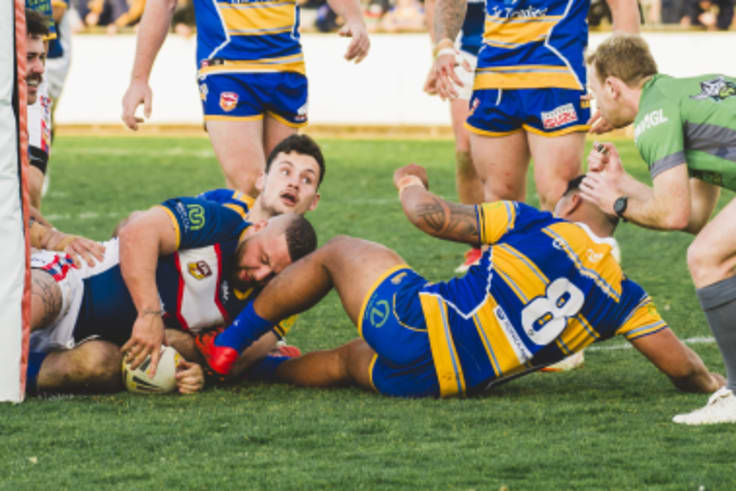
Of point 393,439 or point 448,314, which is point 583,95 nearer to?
point 448,314

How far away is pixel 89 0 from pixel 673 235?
1467 centimetres

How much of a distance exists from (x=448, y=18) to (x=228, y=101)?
4.20 ft

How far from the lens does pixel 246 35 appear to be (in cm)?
630

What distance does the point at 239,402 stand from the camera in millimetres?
4535

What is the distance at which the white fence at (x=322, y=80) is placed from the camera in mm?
18031

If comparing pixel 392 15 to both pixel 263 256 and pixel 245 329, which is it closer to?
pixel 263 256

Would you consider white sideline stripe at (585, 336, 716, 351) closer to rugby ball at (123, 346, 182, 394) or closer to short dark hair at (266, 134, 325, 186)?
Answer: short dark hair at (266, 134, 325, 186)

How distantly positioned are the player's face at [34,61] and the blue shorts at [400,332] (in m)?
1.72

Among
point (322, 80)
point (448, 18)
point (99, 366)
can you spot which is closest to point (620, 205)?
point (99, 366)

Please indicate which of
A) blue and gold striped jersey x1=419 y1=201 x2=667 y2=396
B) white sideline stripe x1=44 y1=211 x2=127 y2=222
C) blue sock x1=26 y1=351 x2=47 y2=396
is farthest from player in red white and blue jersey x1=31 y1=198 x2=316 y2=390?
white sideline stripe x1=44 y1=211 x2=127 y2=222

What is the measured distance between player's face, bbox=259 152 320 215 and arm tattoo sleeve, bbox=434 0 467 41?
1.61m

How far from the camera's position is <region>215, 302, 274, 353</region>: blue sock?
4.68 meters

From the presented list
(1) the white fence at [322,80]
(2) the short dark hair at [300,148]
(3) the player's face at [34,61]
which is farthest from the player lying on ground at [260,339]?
(1) the white fence at [322,80]

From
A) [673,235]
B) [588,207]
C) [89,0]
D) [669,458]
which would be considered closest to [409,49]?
[89,0]
